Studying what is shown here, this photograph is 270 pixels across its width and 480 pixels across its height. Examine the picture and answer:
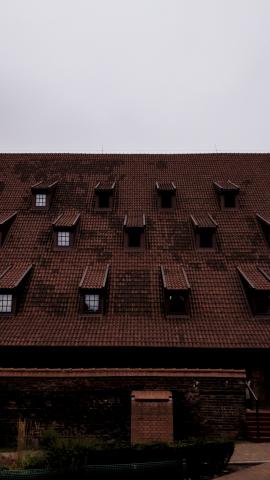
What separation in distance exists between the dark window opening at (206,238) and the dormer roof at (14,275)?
762 cm

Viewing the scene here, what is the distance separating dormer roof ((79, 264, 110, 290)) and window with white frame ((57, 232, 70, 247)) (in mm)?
1955

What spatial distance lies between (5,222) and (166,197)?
7866 mm

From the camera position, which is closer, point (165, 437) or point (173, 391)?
point (165, 437)

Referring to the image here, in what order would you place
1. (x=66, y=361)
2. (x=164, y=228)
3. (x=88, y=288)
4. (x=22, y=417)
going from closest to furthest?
(x=22, y=417) < (x=66, y=361) < (x=88, y=288) < (x=164, y=228)

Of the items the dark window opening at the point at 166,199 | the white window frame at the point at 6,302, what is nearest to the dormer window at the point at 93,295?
the white window frame at the point at 6,302

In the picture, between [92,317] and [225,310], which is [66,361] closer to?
[92,317]

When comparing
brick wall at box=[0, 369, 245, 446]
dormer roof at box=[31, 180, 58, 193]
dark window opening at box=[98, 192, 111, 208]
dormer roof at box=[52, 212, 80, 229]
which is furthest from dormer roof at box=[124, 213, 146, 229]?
brick wall at box=[0, 369, 245, 446]

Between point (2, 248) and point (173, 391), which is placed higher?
point (2, 248)

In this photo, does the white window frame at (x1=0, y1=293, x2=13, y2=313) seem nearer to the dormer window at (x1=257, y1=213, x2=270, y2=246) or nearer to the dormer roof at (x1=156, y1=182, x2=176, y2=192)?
the dormer roof at (x1=156, y1=182, x2=176, y2=192)

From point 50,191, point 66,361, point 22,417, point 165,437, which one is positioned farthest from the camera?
point 50,191

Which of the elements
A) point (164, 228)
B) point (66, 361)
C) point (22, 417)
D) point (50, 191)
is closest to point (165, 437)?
point (22, 417)

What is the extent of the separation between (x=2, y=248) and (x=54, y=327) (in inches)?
214

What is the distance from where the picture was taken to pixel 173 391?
594 inches

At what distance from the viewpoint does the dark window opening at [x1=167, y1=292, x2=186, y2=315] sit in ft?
63.5
